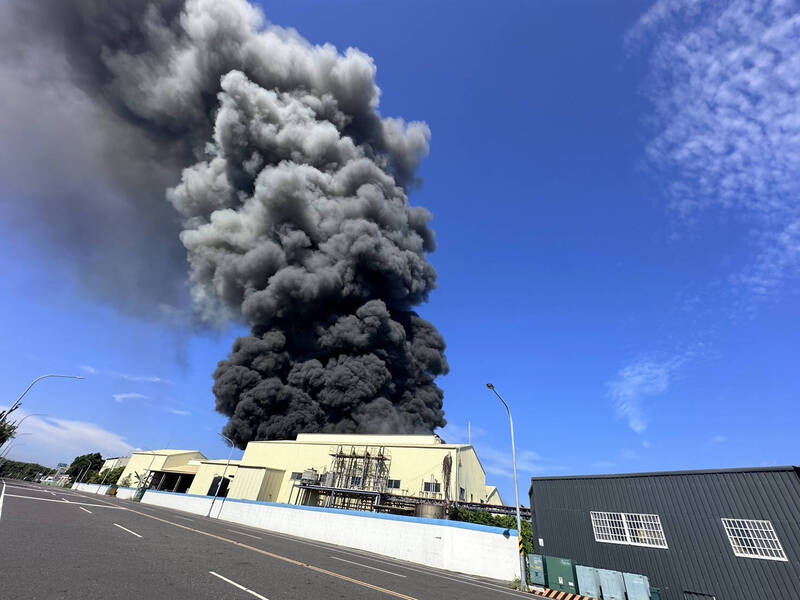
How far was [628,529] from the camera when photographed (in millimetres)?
14422

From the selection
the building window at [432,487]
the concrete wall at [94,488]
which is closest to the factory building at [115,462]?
the concrete wall at [94,488]

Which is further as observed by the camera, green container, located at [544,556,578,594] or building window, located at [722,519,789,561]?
green container, located at [544,556,578,594]

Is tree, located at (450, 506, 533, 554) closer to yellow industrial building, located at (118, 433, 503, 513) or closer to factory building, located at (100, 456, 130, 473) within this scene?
yellow industrial building, located at (118, 433, 503, 513)

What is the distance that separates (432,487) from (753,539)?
21.8 meters

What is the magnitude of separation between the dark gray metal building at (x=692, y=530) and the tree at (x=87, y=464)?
105 m

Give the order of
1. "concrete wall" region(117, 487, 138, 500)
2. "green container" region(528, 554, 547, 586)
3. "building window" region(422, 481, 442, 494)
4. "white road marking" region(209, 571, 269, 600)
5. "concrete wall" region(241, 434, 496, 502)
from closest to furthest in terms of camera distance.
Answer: "white road marking" region(209, 571, 269, 600) < "green container" region(528, 554, 547, 586) < "building window" region(422, 481, 442, 494) < "concrete wall" region(241, 434, 496, 502) < "concrete wall" region(117, 487, 138, 500)

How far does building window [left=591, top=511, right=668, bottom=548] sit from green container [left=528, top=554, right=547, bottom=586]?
260cm

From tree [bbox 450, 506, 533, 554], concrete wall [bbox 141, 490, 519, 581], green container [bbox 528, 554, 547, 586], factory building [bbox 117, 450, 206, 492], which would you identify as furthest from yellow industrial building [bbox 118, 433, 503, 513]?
factory building [bbox 117, 450, 206, 492]

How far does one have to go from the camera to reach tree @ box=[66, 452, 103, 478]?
273ft

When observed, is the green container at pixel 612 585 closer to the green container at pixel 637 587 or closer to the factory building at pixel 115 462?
the green container at pixel 637 587

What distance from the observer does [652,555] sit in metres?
13.5

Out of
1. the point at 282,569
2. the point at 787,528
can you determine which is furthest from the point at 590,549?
the point at 282,569

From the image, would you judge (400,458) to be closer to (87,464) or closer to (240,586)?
(240,586)

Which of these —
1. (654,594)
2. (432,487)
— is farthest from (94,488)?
(654,594)
